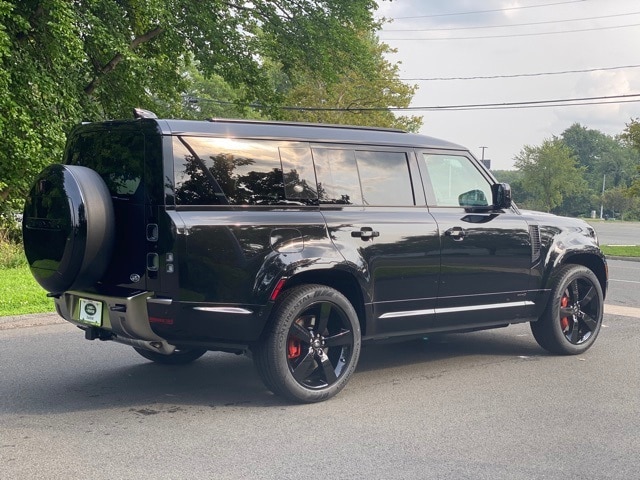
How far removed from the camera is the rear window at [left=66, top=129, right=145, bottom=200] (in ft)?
Result: 17.5

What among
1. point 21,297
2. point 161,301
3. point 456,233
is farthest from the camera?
point 21,297

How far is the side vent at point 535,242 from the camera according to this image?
23.0 ft

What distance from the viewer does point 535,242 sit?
7.03m

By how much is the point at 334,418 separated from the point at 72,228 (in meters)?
2.14

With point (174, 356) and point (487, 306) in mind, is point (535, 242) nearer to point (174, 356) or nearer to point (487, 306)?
point (487, 306)

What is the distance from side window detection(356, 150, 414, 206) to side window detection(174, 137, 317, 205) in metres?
0.51

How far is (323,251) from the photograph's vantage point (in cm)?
562

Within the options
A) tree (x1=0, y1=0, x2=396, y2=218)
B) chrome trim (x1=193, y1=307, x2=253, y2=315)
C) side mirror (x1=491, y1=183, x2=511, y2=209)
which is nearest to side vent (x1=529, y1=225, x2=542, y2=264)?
side mirror (x1=491, y1=183, x2=511, y2=209)

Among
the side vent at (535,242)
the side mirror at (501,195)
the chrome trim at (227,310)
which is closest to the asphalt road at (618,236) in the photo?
the side vent at (535,242)

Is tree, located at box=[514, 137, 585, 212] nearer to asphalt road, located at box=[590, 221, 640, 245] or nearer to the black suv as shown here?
asphalt road, located at box=[590, 221, 640, 245]

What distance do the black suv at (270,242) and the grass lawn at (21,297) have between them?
3394 millimetres

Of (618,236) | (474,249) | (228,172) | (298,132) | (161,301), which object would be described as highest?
(298,132)

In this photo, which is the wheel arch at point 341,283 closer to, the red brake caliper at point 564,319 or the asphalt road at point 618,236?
the red brake caliper at point 564,319

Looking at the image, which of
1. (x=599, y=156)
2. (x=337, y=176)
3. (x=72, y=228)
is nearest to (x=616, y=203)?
(x=599, y=156)
